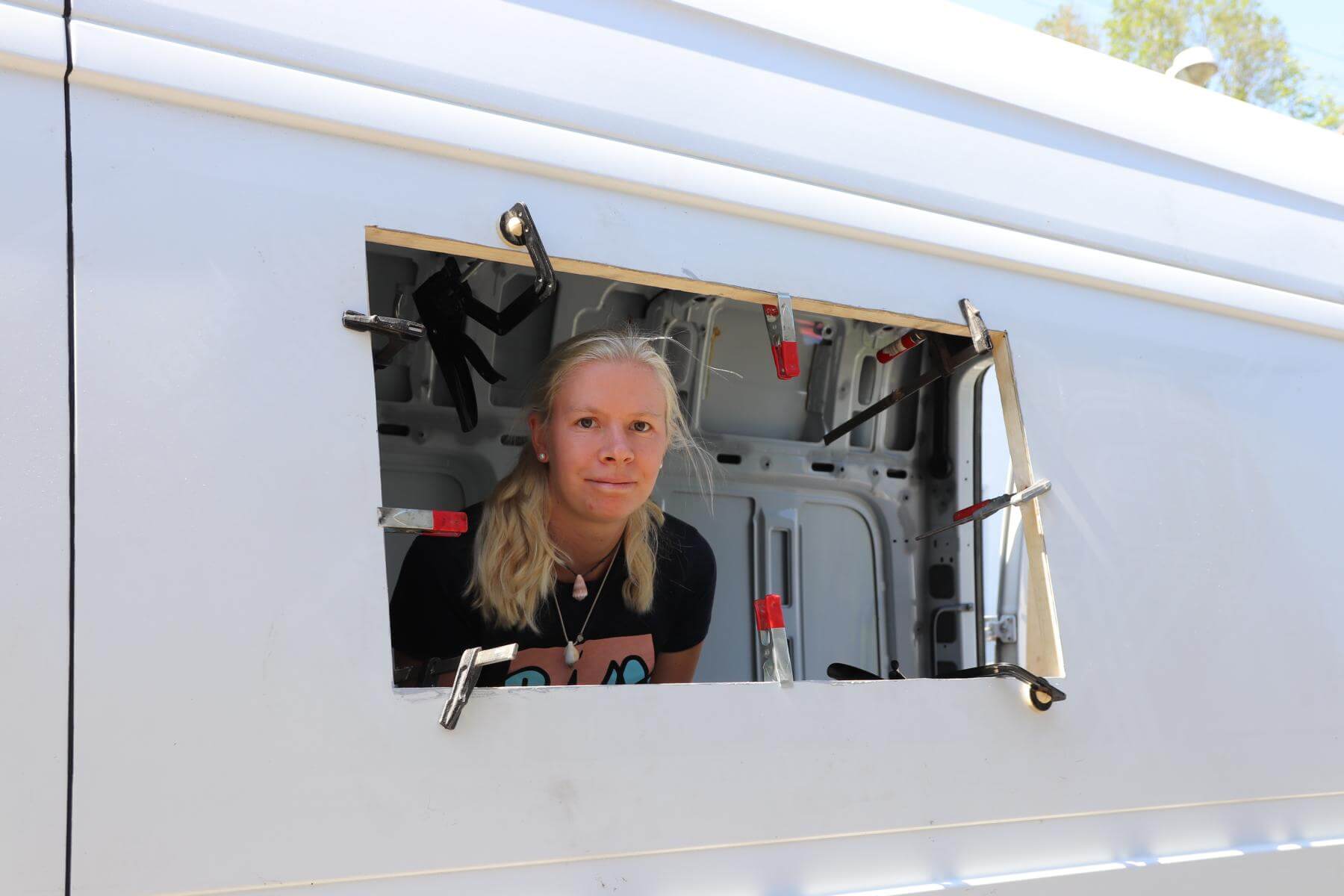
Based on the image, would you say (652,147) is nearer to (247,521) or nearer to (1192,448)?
(247,521)

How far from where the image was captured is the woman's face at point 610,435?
2096 millimetres

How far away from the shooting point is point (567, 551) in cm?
227

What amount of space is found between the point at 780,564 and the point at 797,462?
0.28m

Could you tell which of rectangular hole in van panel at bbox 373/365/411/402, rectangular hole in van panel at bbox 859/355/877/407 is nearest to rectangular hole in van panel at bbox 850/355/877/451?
rectangular hole in van panel at bbox 859/355/877/407

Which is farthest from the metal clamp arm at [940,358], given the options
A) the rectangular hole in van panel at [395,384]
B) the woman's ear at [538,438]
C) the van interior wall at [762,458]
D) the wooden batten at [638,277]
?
the rectangular hole in van panel at [395,384]

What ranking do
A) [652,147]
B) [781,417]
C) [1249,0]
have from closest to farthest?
[652,147] < [781,417] < [1249,0]

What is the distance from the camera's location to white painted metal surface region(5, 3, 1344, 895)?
51.3 inches

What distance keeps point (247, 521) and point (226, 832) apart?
345mm

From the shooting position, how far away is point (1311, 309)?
2.45m

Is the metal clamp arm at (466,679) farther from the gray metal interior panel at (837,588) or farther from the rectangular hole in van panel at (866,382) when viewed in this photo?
the rectangular hole in van panel at (866,382)

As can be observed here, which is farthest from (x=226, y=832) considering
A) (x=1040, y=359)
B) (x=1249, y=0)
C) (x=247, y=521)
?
(x=1249, y=0)

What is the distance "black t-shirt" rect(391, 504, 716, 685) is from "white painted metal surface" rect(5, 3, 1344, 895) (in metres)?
0.52

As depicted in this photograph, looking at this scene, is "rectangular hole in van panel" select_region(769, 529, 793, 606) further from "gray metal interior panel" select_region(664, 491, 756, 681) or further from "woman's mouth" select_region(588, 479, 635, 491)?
"woman's mouth" select_region(588, 479, 635, 491)

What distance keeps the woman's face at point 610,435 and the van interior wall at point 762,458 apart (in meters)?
0.54
